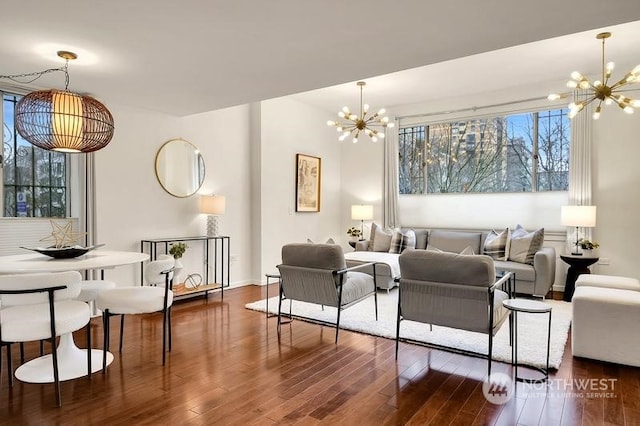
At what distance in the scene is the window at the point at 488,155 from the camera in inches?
236

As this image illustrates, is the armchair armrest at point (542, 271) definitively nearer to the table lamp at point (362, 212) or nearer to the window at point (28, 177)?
the table lamp at point (362, 212)

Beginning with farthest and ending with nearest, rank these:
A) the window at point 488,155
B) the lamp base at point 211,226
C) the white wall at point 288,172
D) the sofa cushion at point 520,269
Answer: the white wall at point 288,172 < the window at point 488,155 < the lamp base at point 211,226 < the sofa cushion at point 520,269

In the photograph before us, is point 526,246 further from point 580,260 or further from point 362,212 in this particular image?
point 362,212

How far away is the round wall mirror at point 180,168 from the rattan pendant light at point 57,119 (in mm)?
1951

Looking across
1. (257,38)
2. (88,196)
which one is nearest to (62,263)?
(88,196)

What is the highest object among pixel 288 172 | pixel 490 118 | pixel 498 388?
pixel 490 118

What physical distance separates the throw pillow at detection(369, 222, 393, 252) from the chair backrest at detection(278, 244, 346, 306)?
292cm

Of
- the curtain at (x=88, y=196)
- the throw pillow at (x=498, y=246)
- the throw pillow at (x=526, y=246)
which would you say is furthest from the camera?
the throw pillow at (x=498, y=246)

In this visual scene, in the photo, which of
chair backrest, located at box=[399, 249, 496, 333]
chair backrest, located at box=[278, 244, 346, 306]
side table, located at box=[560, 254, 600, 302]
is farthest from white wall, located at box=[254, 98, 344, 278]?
side table, located at box=[560, 254, 600, 302]

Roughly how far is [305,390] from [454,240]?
435 centimetres

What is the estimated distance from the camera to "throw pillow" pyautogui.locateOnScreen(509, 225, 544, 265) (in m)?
5.32

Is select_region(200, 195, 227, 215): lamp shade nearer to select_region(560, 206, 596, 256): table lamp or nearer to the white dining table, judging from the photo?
the white dining table

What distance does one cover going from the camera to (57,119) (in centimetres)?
288

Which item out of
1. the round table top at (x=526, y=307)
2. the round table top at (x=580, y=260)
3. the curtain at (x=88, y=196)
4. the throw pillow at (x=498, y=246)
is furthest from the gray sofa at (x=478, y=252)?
the curtain at (x=88, y=196)
